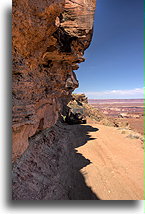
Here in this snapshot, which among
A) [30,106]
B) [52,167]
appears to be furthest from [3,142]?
[52,167]

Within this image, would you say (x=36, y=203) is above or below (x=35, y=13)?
below

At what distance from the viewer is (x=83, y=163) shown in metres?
6.11

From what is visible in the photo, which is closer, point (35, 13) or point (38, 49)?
point (35, 13)

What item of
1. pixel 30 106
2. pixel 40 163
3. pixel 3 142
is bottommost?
pixel 40 163

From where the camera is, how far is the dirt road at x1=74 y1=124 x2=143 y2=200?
13.7ft

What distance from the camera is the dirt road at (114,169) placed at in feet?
13.7

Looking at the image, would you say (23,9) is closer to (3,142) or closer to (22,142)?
(3,142)

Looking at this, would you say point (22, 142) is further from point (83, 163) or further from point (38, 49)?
point (83, 163)

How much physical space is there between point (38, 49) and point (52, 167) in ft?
12.3

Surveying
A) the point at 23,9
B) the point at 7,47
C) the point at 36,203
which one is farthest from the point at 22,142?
the point at 23,9

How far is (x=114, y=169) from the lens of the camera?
18.4ft

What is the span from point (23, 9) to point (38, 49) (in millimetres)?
1378


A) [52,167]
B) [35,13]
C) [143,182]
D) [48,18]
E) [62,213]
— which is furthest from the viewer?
[143,182]

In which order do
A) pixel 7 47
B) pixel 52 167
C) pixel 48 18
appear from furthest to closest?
pixel 52 167 → pixel 48 18 → pixel 7 47
